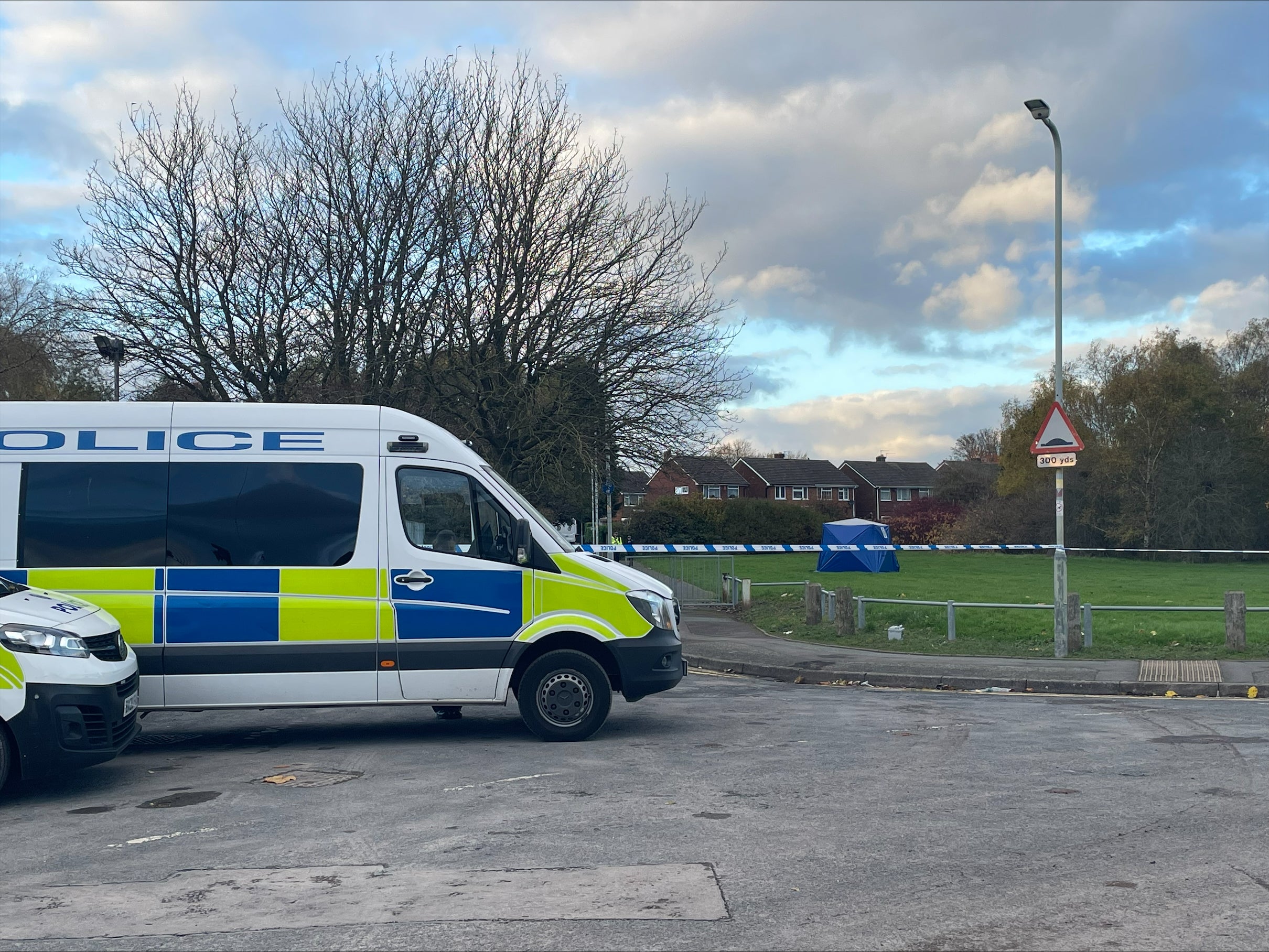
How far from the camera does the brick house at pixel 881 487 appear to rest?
11131cm

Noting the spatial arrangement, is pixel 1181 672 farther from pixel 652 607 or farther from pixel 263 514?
pixel 263 514

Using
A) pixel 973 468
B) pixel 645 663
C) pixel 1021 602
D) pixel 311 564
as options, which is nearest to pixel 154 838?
pixel 311 564

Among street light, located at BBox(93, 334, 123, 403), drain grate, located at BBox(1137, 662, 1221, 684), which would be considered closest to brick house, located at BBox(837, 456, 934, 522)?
street light, located at BBox(93, 334, 123, 403)

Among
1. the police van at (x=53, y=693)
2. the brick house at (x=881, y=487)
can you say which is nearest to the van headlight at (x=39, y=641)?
the police van at (x=53, y=693)

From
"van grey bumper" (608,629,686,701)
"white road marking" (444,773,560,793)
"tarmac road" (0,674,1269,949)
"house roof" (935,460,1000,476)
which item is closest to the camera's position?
"tarmac road" (0,674,1269,949)

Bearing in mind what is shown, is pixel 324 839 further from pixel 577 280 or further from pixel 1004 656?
pixel 577 280

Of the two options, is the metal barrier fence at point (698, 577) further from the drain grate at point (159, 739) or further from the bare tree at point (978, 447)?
the bare tree at point (978, 447)

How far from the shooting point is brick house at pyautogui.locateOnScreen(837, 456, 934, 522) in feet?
365

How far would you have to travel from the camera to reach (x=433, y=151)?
2536 centimetres

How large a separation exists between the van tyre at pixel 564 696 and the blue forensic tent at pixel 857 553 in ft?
106

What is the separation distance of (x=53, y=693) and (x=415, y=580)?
9.00ft

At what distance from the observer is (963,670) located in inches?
544

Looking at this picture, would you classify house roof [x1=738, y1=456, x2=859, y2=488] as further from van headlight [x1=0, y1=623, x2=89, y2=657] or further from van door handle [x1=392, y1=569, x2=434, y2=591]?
van headlight [x1=0, y1=623, x2=89, y2=657]

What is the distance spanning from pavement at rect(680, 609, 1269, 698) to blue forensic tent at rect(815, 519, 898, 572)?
23890 millimetres
